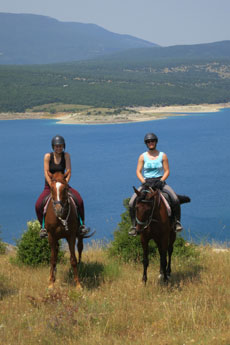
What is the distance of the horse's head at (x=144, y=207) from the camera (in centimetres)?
841

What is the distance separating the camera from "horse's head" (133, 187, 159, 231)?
27.6 feet

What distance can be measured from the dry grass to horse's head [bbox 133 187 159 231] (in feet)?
3.74

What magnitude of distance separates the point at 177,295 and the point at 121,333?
176cm

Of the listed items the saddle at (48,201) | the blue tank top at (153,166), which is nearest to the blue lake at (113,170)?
the blue tank top at (153,166)

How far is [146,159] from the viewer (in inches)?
351

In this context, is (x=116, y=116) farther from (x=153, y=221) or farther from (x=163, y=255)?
(x=153, y=221)

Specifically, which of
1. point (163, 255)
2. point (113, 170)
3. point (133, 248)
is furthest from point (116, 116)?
point (163, 255)

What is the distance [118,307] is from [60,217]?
210 centimetres

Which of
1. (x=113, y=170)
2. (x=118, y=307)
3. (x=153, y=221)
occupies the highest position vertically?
(x=153, y=221)

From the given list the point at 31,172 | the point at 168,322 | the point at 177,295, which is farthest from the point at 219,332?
the point at 31,172

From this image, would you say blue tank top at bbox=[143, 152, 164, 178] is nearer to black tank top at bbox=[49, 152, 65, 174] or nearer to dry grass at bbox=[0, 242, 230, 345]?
black tank top at bbox=[49, 152, 65, 174]

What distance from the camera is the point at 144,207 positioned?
8422mm

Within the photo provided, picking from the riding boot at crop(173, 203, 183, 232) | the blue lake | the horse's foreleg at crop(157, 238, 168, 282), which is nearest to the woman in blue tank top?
the riding boot at crop(173, 203, 183, 232)

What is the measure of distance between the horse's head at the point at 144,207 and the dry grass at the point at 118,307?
3.74ft
